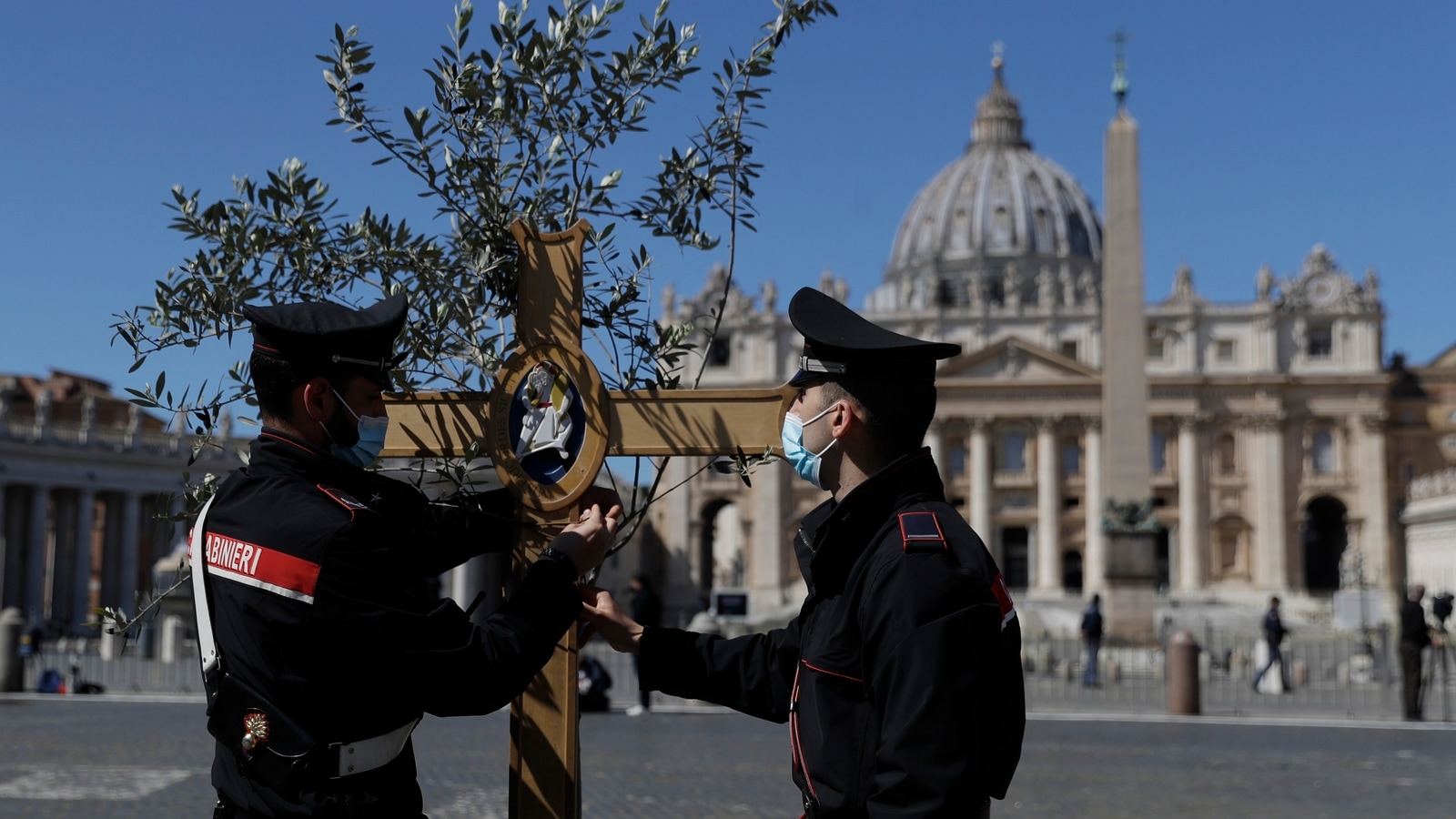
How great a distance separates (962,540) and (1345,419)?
231 feet

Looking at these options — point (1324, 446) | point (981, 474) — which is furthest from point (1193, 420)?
point (981, 474)

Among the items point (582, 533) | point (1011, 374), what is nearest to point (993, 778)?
point (582, 533)

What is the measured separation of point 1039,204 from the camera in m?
97.0

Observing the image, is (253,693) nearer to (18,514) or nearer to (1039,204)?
(18,514)

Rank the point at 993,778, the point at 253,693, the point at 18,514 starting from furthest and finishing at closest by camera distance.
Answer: the point at 18,514
the point at 253,693
the point at 993,778

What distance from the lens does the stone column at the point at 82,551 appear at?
47.4 metres

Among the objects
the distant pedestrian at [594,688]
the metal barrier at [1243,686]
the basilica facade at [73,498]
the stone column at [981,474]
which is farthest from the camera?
the stone column at [981,474]

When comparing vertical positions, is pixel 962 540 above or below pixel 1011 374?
below

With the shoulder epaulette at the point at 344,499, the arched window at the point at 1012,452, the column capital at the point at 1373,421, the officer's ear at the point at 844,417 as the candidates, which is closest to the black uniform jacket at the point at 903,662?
the officer's ear at the point at 844,417

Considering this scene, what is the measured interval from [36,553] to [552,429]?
49.5 m

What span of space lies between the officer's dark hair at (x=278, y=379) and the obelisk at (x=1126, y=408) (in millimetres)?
26589

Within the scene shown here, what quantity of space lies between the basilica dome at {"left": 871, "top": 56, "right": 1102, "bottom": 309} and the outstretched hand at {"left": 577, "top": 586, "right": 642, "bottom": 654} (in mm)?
85671

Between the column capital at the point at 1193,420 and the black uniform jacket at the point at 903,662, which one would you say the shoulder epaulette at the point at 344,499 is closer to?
the black uniform jacket at the point at 903,662

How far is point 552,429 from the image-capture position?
3.28 m
